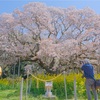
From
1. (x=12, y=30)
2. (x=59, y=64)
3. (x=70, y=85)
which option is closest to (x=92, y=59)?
(x=59, y=64)

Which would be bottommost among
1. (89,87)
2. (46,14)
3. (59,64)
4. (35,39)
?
(89,87)

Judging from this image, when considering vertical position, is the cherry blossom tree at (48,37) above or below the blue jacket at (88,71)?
above

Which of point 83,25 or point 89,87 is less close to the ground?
point 83,25

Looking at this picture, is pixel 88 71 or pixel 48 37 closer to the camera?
pixel 88 71

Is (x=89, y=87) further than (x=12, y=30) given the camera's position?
No

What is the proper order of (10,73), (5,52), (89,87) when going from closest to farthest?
(89,87)
(5,52)
(10,73)

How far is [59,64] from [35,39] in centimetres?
338

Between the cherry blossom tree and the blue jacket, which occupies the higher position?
the cherry blossom tree

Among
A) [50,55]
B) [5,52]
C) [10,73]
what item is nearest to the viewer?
[50,55]

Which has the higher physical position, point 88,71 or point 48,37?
point 48,37

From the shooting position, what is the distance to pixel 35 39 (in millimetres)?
25344

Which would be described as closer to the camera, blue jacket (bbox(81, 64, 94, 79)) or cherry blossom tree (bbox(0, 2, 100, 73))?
blue jacket (bbox(81, 64, 94, 79))

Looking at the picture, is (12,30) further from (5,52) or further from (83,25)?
(83,25)

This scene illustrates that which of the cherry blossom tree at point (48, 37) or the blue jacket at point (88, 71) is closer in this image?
the blue jacket at point (88, 71)
